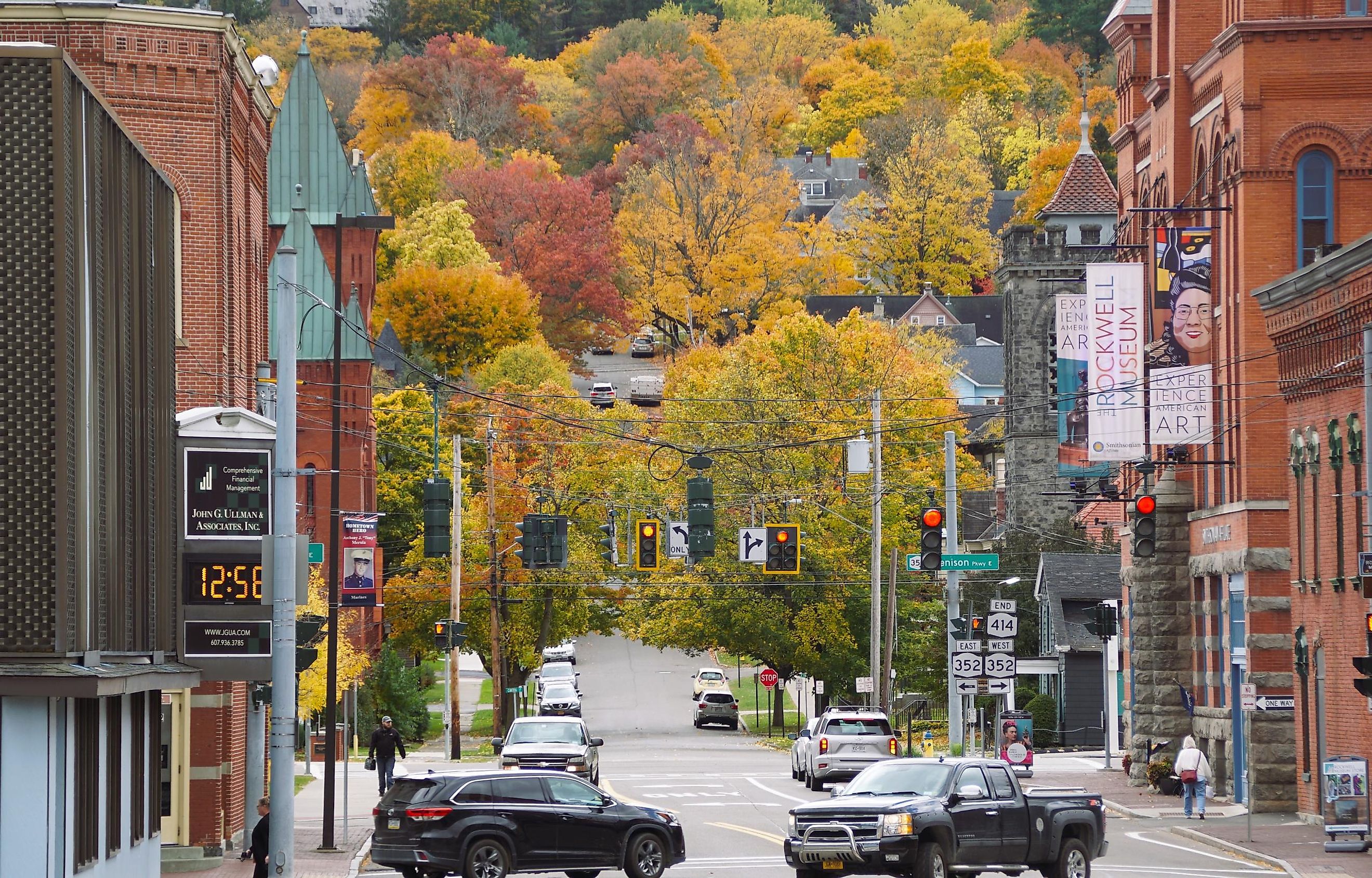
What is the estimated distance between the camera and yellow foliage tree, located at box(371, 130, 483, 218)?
14162cm

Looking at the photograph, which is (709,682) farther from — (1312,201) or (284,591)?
(284,591)

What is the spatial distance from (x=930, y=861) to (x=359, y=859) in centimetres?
1060

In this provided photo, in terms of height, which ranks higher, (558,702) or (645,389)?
(645,389)

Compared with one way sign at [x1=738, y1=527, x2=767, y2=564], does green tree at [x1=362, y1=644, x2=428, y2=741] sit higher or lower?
lower

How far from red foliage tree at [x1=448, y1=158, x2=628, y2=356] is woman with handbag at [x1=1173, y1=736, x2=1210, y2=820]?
3400 inches

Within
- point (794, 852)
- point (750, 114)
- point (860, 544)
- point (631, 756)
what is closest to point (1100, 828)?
point (794, 852)

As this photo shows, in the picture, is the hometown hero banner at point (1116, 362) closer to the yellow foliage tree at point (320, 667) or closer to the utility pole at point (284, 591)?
the yellow foliage tree at point (320, 667)

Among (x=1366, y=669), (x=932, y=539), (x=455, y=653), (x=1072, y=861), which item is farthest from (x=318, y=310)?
(x=1366, y=669)

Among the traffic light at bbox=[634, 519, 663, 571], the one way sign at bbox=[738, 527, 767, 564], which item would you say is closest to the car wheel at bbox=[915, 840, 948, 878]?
the traffic light at bbox=[634, 519, 663, 571]

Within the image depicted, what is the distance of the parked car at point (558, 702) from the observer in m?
67.8

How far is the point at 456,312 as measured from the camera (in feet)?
366

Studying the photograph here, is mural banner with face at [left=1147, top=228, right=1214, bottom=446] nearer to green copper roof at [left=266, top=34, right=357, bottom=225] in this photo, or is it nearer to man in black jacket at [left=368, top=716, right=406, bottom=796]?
man in black jacket at [left=368, top=716, right=406, bottom=796]

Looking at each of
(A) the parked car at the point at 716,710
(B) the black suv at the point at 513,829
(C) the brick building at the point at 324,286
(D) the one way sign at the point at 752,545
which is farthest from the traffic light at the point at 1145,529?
(A) the parked car at the point at 716,710

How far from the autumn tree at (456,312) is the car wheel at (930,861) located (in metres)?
87.2
